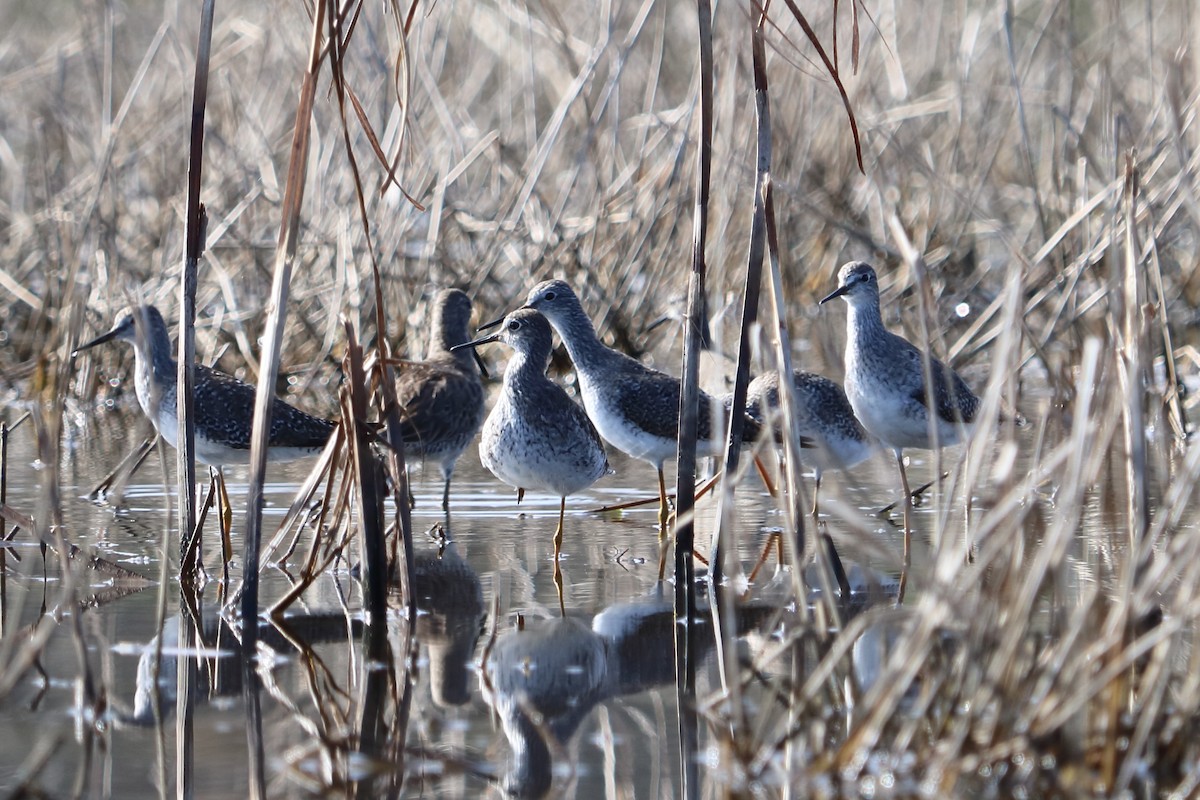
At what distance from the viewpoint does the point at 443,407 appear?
23.7 feet

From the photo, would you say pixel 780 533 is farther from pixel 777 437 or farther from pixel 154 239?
pixel 154 239

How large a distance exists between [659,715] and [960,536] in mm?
2167

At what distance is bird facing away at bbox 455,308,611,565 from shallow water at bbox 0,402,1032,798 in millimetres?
233

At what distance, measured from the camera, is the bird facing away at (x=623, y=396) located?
23.1 ft

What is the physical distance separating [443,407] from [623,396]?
822 mm

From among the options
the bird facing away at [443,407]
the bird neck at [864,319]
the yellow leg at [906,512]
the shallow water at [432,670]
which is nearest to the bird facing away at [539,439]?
the shallow water at [432,670]

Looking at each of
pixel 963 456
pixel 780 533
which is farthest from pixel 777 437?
pixel 963 456

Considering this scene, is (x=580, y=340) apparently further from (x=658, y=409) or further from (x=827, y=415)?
(x=827, y=415)

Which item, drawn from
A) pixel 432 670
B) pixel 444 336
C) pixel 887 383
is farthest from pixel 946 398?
pixel 432 670

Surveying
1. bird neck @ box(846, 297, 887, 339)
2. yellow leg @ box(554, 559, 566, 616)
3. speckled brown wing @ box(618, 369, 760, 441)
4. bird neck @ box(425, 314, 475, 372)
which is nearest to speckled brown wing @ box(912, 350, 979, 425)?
bird neck @ box(846, 297, 887, 339)

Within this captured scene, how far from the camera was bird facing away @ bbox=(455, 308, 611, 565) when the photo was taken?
20.8ft

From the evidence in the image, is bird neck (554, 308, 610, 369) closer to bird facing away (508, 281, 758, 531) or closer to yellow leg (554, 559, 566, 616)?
bird facing away (508, 281, 758, 531)

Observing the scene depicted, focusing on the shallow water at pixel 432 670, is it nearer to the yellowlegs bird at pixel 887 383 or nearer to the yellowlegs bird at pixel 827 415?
the yellowlegs bird at pixel 827 415

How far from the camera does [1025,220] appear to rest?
39.3ft
